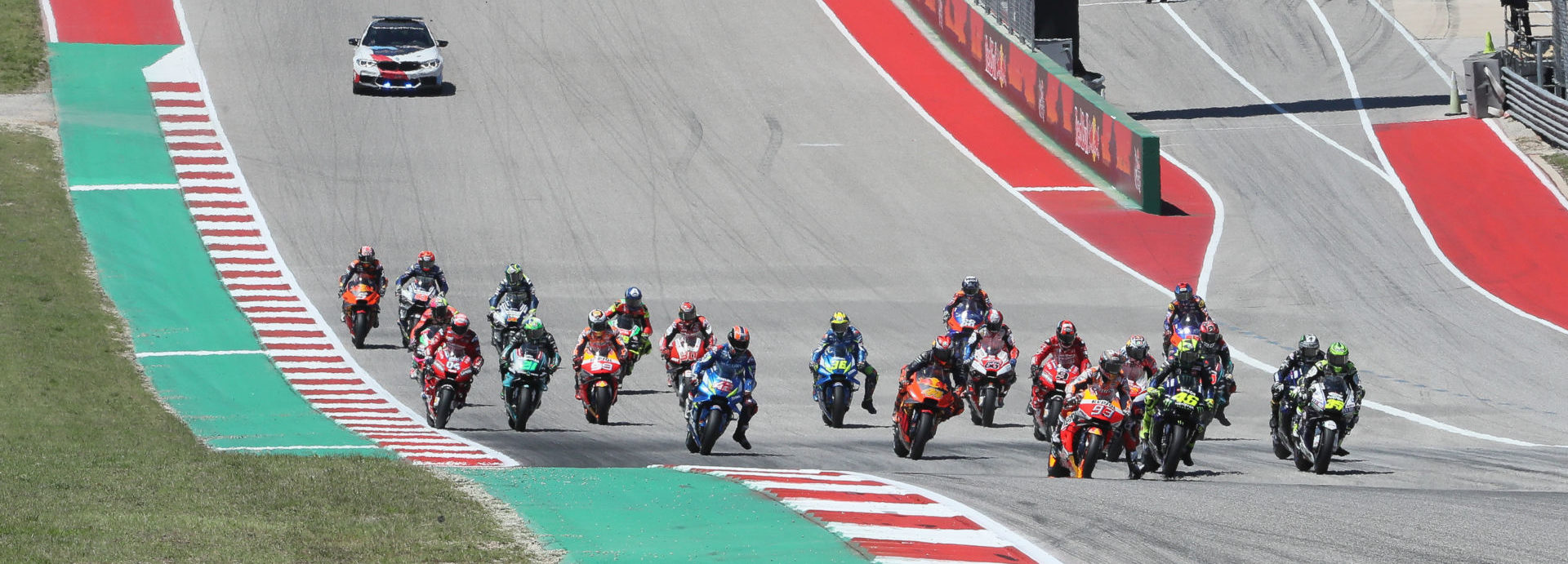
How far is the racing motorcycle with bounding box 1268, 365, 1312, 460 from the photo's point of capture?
21484mm

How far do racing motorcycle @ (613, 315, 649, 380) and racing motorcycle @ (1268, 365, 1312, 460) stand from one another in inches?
372

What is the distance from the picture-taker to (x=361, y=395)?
88.5ft

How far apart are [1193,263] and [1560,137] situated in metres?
12.8

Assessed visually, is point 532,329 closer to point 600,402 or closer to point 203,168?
point 600,402

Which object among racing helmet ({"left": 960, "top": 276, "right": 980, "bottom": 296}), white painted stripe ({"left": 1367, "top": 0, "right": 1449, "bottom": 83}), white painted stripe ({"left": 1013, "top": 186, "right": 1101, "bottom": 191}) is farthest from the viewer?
white painted stripe ({"left": 1367, "top": 0, "right": 1449, "bottom": 83})

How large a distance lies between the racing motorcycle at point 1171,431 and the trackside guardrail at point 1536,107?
27.2 m

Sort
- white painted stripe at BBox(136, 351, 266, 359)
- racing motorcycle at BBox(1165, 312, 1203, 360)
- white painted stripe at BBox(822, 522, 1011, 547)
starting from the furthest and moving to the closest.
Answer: white painted stripe at BBox(136, 351, 266, 359) < racing motorcycle at BBox(1165, 312, 1203, 360) < white painted stripe at BBox(822, 522, 1011, 547)

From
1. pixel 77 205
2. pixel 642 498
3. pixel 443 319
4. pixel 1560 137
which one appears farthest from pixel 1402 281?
pixel 77 205

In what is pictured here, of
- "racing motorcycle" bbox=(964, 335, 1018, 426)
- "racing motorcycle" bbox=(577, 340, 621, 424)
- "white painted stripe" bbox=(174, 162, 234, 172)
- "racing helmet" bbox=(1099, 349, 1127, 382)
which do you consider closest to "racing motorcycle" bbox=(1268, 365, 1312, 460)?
"racing helmet" bbox=(1099, 349, 1127, 382)

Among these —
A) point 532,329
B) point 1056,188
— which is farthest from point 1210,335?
point 1056,188

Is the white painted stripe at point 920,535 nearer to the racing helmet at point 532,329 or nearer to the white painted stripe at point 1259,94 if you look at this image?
the racing helmet at point 532,329

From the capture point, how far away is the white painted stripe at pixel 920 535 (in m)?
13.7

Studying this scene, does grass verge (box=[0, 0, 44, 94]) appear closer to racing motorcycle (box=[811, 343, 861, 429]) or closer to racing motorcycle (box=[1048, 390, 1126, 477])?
racing motorcycle (box=[811, 343, 861, 429])

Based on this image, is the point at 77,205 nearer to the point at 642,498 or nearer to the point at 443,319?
the point at 443,319
